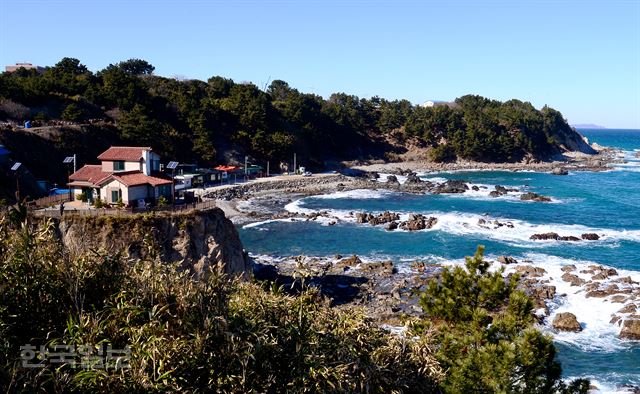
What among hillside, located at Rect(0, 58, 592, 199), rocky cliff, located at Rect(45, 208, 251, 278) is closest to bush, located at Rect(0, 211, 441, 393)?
rocky cliff, located at Rect(45, 208, 251, 278)

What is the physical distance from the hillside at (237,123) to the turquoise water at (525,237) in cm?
1920

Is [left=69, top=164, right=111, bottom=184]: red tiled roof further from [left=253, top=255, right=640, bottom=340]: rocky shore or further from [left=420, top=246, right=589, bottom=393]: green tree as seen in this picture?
[left=420, top=246, right=589, bottom=393]: green tree

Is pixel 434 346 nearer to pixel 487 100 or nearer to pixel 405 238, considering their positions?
pixel 405 238

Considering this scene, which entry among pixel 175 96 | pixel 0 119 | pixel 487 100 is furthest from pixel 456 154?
pixel 0 119

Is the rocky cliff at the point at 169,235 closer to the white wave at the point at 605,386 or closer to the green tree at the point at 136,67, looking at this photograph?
the white wave at the point at 605,386

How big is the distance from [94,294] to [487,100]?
134331mm

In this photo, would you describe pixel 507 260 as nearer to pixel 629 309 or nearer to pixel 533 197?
pixel 629 309

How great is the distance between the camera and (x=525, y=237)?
44.0 metres

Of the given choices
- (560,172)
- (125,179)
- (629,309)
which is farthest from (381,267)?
(560,172)

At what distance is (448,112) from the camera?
109 m

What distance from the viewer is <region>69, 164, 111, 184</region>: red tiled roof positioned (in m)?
30.3

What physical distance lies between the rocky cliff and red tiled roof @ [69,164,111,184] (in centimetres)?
597

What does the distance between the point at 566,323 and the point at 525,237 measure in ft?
63.0

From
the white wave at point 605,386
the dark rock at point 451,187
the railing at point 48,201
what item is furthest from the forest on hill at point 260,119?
the white wave at point 605,386
